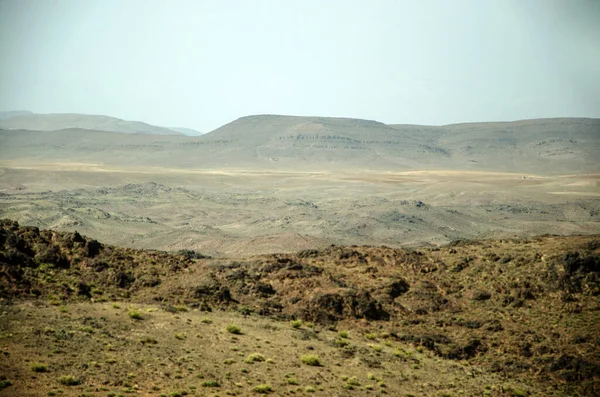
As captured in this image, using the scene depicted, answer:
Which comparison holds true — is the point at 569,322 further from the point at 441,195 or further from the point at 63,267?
the point at 441,195

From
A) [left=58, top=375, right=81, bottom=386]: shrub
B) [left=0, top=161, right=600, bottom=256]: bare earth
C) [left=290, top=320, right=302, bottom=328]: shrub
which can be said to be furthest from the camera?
[left=0, top=161, right=600, bottom=256]: bare earth

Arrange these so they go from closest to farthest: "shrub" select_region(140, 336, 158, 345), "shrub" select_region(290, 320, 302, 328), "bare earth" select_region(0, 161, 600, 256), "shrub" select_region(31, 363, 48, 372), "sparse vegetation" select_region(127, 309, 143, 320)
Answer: "shrub" select_region(31, 363, 48, 372)
"shrub" select_region(140, 336, 158, 345)
"sparse vegetation" select_region(127, 309, 143, 320)
"shrub" select_region(290, 320, 302, 328)
"bare earth" select_region(0, 161, 600, 256)

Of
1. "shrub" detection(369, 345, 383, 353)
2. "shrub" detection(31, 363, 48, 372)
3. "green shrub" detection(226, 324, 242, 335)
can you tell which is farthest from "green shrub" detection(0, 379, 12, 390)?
"shrub" detection(369, 345, 383, 353)

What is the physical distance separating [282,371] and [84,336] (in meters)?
7.07

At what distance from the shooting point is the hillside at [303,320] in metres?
22.4

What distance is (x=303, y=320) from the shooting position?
3164cm

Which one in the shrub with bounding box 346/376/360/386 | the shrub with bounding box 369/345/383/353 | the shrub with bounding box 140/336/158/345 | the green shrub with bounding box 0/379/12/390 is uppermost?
the green shrub with bounding box 0/379/12/390

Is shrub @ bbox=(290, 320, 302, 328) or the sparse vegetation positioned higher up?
the sparse vegetation

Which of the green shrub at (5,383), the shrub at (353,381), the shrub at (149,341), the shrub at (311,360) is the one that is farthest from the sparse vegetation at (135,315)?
the shrub at (353,381)

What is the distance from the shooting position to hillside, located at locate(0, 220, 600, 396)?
2244 centimetres

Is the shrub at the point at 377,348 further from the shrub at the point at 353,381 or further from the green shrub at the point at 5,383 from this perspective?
the green shrub at the point at 5,383

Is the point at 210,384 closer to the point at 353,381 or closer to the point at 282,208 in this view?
the point at 353,381

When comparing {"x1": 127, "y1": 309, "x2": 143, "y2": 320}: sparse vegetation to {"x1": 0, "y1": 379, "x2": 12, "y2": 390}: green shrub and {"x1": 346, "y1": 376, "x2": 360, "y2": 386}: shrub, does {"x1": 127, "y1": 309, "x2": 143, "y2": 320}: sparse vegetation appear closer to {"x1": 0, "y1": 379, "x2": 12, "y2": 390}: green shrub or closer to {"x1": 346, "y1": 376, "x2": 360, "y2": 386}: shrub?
{"x1": 0, "y1": 379, "x2": 12, "y2": 390}: green shrub

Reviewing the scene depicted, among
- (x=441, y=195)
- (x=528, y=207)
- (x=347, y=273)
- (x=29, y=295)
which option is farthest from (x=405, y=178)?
(x=29, y=295)
